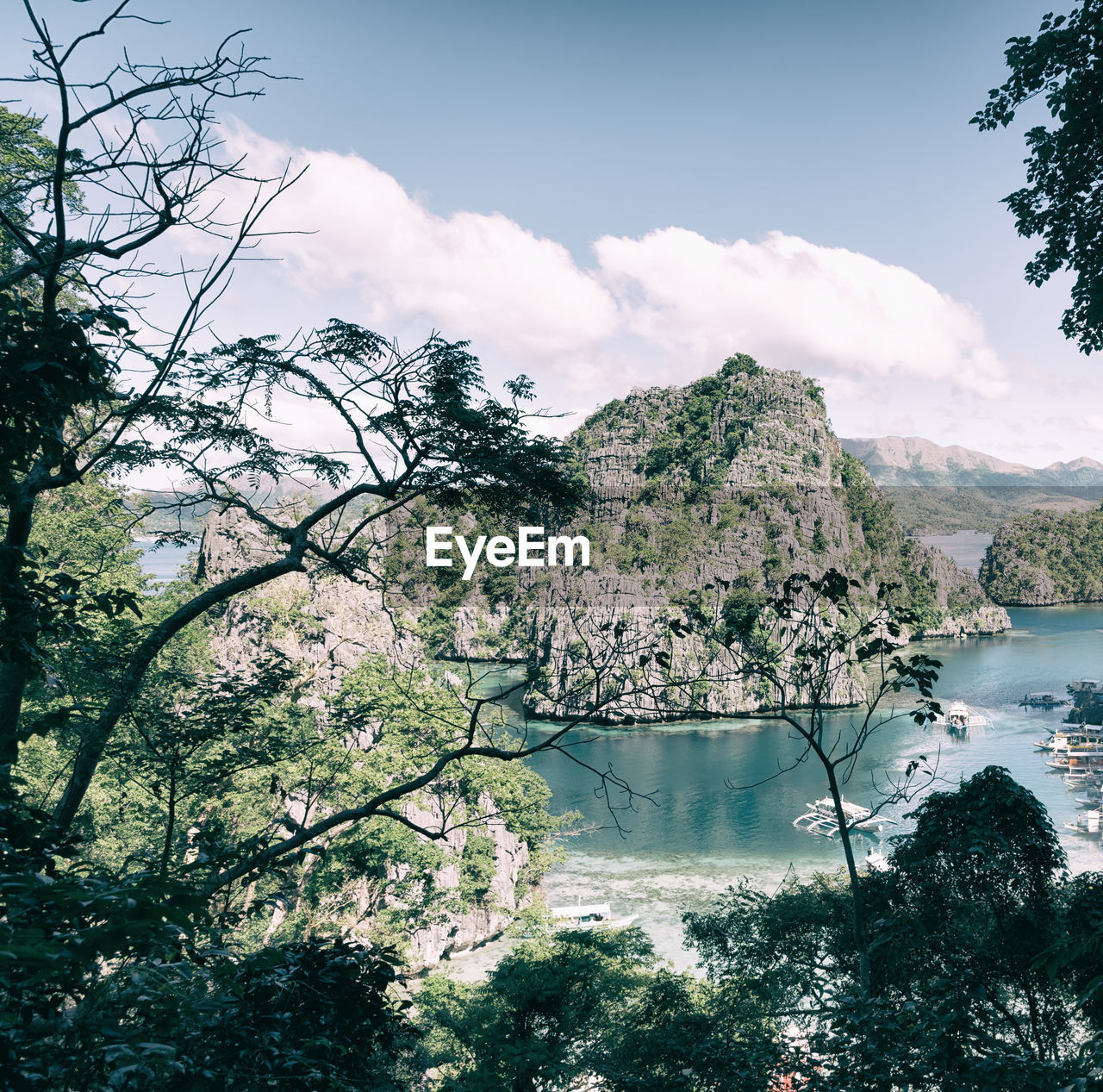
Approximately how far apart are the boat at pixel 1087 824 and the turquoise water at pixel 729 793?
1.40 feet

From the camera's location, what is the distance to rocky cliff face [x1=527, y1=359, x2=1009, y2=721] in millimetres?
45281

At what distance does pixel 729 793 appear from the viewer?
94.5 feet

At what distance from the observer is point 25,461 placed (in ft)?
10.5

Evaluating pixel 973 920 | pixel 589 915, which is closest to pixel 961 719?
pixel 589 915

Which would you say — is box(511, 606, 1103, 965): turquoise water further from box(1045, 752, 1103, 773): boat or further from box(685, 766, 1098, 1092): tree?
box(685, 766, 1098, 1092): tree

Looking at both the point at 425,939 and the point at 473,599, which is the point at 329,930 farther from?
the point at 473,599

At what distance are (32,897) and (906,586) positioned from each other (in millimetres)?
68863

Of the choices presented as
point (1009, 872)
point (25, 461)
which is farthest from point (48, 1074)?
point (1009, 872)

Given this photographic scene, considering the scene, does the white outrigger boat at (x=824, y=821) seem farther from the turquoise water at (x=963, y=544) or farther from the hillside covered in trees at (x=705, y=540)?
the turquoise water at (x=963, y=544)

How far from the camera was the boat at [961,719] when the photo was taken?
35.5 m

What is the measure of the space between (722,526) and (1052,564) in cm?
4587

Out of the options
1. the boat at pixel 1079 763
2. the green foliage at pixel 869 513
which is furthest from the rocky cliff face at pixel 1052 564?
the boat at pixel 1079 763

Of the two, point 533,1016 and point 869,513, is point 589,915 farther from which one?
point 869,513

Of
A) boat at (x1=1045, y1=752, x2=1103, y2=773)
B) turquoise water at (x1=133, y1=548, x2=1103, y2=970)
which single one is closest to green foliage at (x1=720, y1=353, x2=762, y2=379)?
turquoise water at (x1=133, y1=548, x2=1103, y2=970)
